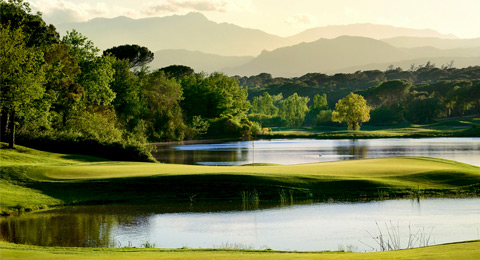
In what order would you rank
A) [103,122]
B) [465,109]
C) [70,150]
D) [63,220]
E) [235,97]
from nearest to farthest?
1. [63,220]
2. [70,150]
3. [103,122]
4. [235,97]
5. [465,109]

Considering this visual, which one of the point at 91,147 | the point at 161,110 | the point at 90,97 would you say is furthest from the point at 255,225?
the point at 161,110

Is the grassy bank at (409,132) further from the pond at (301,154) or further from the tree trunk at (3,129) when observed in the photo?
the tree trunk at (3,129)

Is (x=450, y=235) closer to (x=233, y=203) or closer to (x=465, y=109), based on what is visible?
(x=233, y=203)

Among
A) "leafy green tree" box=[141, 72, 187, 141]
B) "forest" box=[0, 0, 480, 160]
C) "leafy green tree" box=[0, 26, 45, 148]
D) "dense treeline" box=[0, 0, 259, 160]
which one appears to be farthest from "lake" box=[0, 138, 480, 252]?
"leafy green tree" box=[141, 72, 187, 141]

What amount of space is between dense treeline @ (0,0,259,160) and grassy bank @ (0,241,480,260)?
104 feet

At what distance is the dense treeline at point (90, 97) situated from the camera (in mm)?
49750

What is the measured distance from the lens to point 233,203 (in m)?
32.3

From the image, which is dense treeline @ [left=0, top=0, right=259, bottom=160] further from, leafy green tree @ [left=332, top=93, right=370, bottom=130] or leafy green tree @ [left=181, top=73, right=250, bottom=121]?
leafy green tree @ [left=332, top=93, right=370, bottom=130]

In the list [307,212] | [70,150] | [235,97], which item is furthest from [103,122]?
[235,97]

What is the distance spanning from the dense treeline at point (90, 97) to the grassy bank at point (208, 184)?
46.1 feet

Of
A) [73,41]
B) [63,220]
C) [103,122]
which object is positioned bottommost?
[63,220]

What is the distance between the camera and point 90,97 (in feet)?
247

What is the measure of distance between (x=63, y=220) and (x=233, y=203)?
9.41 meters

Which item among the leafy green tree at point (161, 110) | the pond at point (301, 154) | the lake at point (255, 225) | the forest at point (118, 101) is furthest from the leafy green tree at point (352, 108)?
the lake at point (255, 225)
